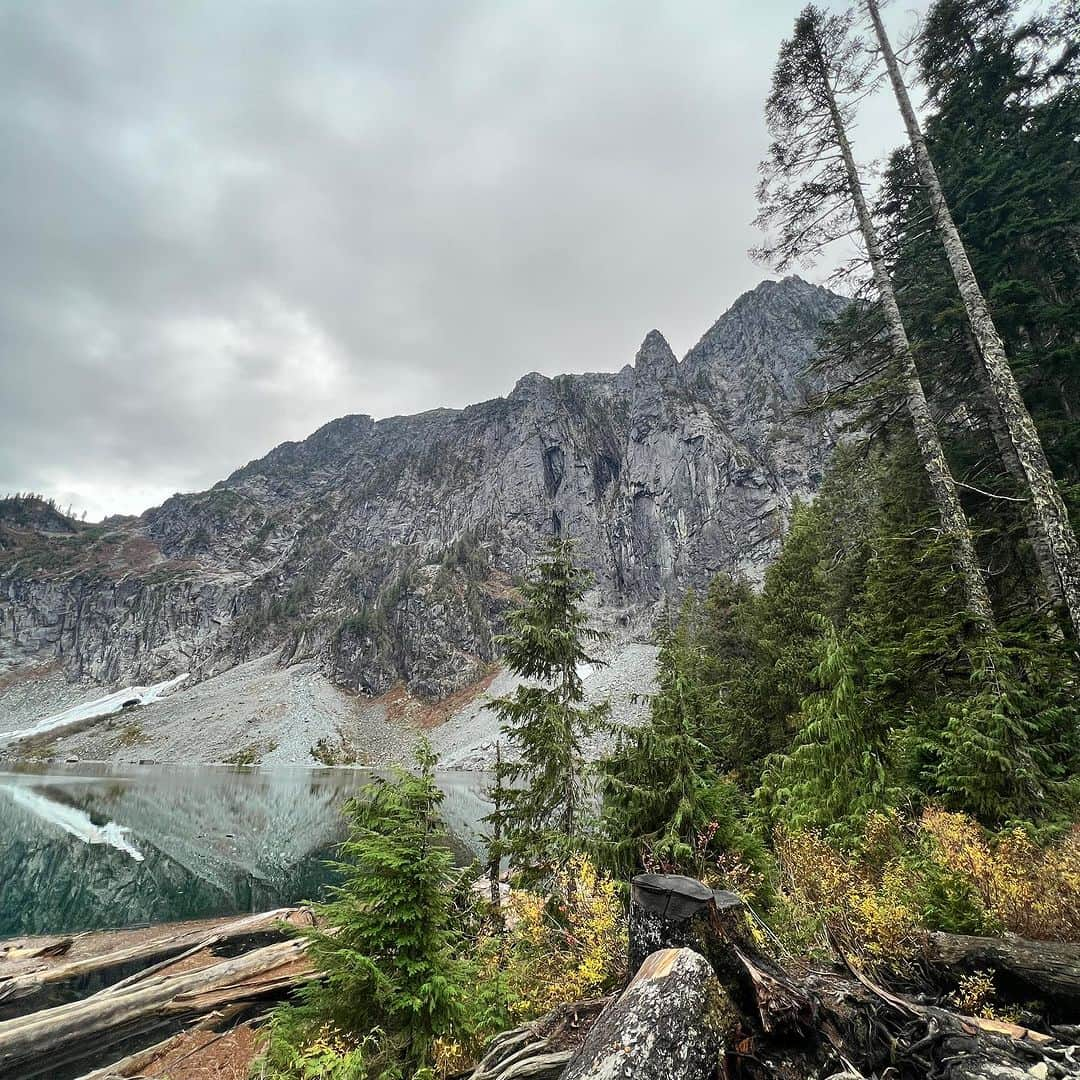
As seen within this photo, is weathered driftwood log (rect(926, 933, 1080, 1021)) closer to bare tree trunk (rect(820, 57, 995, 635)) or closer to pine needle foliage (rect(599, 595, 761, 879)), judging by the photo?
pine needle foliage (rect(599, 595, 761, 879))

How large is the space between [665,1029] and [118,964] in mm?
19483

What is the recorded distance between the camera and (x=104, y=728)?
110 metres

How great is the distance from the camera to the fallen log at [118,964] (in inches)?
509

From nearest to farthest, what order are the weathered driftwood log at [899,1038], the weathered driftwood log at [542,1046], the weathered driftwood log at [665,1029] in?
the weathered driftwood log at [665,1029], the weathered driftwood log at [899,1038], the weathered driftwood log at [542,1046]

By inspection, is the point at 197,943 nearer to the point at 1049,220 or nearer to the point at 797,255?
the point at 797,255

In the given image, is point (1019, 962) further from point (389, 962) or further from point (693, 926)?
point (389, 962)

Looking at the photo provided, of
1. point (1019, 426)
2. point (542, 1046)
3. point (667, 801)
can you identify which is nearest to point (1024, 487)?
point (1019, 426)

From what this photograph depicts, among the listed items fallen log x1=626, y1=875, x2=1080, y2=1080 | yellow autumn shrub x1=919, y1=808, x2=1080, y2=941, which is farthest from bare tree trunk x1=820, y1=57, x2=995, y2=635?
fallen log x1=626, y1=875, x2=1080, y2=1080

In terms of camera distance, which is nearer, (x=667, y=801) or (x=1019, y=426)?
(x=1019, y=426)

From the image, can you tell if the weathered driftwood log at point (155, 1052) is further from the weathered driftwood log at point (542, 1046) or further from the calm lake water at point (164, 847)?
the weathered driftwood log at point (542, 1046)

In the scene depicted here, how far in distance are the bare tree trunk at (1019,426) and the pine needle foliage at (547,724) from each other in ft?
27.3

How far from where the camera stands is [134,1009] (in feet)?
36.3

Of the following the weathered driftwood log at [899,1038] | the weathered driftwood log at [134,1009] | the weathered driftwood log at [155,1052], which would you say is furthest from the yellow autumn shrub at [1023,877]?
the weathered driftwood log at [155,1052]

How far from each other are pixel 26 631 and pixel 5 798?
167785mm
